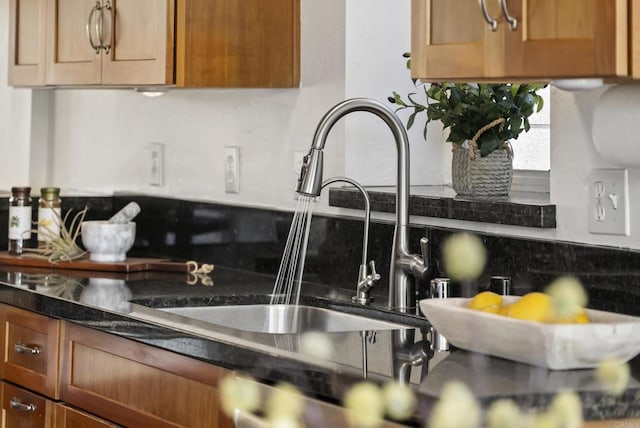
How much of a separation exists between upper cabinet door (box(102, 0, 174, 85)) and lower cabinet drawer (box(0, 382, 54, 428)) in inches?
32.4

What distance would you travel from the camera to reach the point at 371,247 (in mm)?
2734

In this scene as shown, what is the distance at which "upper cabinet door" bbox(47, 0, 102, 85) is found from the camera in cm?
317

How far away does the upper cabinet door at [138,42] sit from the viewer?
9.53ft

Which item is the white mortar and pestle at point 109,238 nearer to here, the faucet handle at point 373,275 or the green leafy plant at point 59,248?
the green leafy plant at point 59,248

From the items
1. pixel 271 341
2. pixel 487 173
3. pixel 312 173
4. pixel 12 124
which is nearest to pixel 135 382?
pixel 271 341

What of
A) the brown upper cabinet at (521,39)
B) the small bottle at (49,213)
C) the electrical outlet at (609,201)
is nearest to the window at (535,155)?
the electrical outlet at (609,201)

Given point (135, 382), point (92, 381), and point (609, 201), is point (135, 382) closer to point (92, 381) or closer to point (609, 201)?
point (92, 381)

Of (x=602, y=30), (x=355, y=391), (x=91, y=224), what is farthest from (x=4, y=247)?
(x=602, y=30)

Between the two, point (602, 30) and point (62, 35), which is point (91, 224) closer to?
point (62, 35)

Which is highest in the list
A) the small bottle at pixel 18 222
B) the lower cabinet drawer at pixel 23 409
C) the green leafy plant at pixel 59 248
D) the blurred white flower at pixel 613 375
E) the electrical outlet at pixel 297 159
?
the electrical outlet at pixel 297 159

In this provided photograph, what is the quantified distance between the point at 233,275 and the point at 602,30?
63.0 inches

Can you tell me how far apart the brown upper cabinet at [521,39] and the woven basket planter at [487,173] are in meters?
0.52

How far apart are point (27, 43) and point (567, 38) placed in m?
2.09

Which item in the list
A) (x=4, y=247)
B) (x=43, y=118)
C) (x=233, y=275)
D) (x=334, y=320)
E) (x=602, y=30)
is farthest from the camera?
(x=43, y=118)
